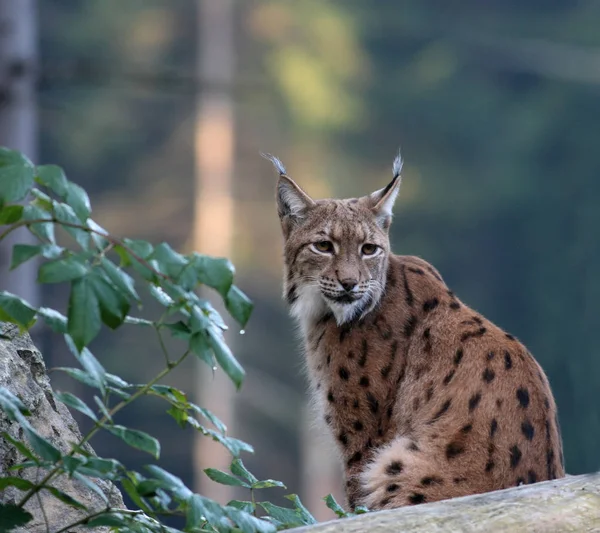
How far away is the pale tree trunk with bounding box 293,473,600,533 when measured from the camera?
2682 millimetres

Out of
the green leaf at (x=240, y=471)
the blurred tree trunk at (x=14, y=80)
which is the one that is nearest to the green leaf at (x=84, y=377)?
the green leaf at (x=240, y=471)

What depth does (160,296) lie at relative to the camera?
2.33 meters

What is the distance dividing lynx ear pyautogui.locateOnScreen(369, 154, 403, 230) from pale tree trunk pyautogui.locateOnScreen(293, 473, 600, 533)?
63.7 inches

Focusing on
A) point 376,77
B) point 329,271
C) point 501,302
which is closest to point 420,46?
point 376,77

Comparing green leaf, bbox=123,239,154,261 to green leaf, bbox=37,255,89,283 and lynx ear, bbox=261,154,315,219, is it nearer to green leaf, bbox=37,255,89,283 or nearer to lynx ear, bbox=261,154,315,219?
green leaf, bbox=37,255,89,283

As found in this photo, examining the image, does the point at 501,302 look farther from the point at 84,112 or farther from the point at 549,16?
the point at 84,112

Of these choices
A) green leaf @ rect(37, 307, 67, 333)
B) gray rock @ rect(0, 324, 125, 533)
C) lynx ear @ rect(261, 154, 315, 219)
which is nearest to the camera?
green leaf @ rect(37, 307, 67, 333)

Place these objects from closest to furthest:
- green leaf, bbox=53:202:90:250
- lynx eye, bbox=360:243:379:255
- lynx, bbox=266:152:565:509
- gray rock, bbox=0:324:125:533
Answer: green leaf, bbox=53:202:90:250, gray rock, bbox=0:324:125:533, lynx, bbox=266:152:565:509, lynx eye, bbox=360:243:379:255

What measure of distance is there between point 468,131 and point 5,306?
1411cm

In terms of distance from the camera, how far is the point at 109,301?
81.7 inches

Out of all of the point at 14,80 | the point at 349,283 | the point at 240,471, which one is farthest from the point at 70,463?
the point at 14,80

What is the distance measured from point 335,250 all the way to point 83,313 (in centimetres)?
218

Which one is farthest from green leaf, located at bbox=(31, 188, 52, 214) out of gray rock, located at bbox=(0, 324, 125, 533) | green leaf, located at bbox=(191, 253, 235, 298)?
gray rock, located at bbox=(0, 324, 125, 533)

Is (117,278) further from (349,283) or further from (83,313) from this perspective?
(349,283)
